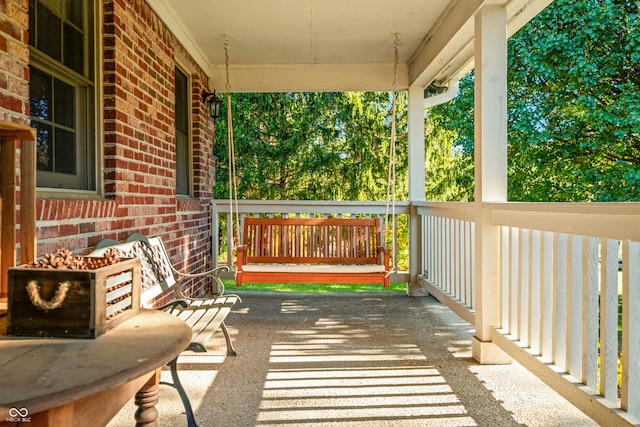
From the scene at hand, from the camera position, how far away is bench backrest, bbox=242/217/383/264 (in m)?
4.73

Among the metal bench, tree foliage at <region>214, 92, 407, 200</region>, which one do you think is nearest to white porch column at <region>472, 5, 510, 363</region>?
the metal bench

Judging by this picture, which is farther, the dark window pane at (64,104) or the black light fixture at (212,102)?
Answer: the black light fixture at (212,102)

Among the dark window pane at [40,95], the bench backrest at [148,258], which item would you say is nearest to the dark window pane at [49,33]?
the dark window pane at [40,95]

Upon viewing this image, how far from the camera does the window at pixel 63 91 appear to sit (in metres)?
2.36

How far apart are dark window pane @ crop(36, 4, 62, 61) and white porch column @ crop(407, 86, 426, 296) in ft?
12.0

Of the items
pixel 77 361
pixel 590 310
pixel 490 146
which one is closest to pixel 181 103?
pixel 490 146

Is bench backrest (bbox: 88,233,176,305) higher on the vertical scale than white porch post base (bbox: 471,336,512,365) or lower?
higher

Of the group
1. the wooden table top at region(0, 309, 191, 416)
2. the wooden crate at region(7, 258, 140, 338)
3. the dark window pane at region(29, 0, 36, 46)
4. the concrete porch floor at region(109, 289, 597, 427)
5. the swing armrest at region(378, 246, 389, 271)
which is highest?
the dark window pane at region(29, 0, 36, 46)

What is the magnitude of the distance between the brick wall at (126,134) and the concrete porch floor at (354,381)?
0.90 metres

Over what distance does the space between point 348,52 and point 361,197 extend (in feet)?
14.1

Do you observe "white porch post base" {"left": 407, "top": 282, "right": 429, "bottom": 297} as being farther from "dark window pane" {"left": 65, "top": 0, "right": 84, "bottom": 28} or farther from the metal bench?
"dark window pane" {"left": 65, "top": 0, "right": 84, "bottom": 28}

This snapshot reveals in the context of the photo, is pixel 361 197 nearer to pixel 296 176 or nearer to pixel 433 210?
pixel 296 176

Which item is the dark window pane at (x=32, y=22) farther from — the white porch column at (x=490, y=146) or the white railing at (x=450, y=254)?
the white railing at (x=450, y=254)

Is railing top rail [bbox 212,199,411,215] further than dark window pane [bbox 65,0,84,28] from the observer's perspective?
Yes
